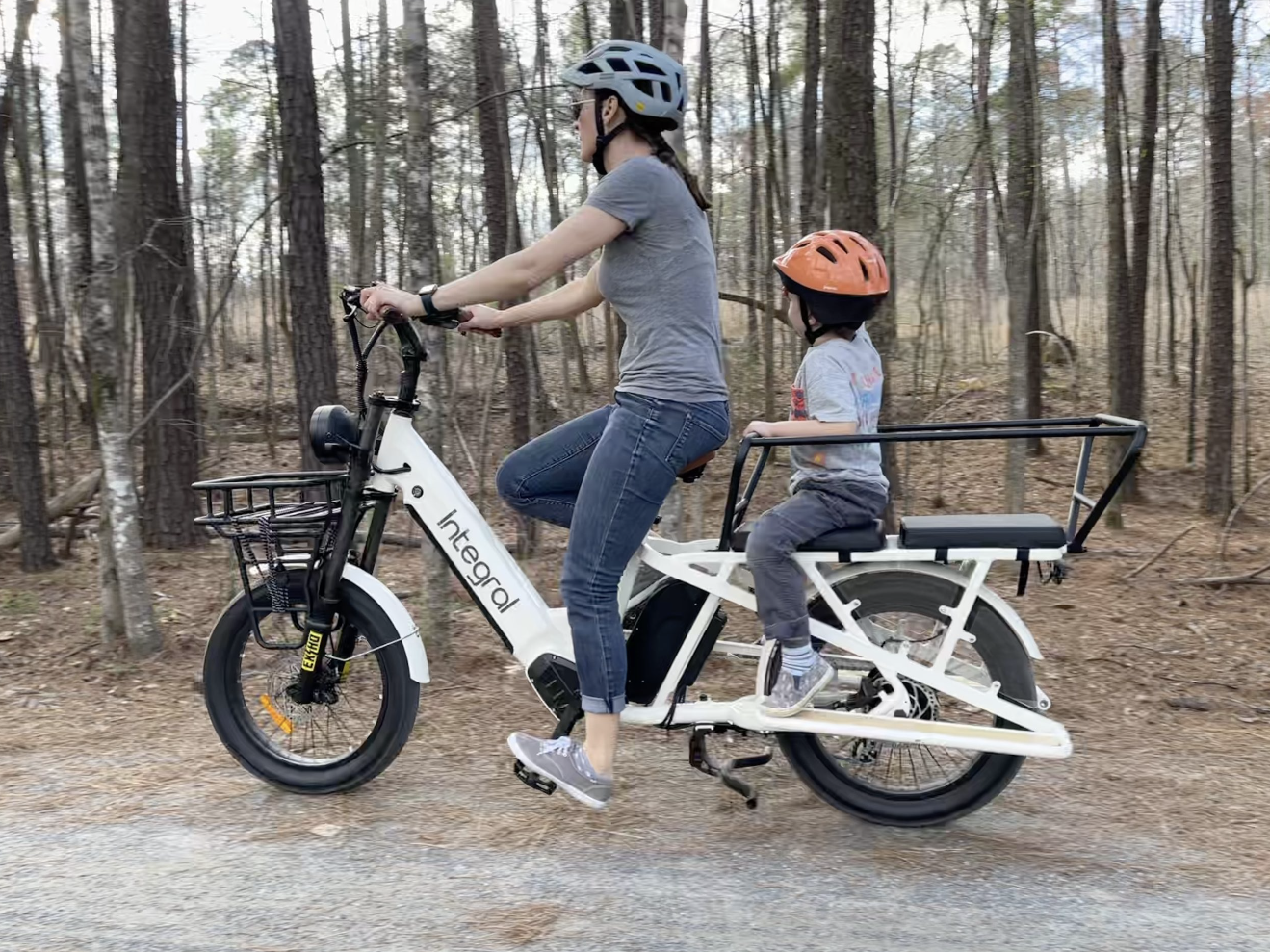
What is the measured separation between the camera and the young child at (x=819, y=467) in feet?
10.4

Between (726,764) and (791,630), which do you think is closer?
(791,630)

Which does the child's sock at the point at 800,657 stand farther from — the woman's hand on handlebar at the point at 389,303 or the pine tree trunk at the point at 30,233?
the pine tree trunk at the point at 30,233

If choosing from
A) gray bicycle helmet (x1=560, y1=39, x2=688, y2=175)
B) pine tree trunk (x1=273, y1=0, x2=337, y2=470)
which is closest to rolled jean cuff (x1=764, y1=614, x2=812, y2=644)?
gray bicycle helmet (x1=560, y1=39, x2=688, y2=175)

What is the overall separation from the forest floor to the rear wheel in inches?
4.1

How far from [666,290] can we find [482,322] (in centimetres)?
61

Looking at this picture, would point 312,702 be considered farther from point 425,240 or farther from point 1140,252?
point 1140,252

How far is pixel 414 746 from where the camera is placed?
13.2 ft

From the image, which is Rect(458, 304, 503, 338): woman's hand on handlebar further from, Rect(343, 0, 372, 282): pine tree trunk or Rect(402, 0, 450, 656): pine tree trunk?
Rect(343, 0, 372, 282): pine tree trunk

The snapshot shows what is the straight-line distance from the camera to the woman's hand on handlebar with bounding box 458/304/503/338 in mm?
3243

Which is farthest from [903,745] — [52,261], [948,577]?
[52,261]

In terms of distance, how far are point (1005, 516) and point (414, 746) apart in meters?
2.39

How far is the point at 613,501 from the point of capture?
10.2 feet

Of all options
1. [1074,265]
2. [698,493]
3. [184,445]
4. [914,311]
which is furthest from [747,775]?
[1074,265]

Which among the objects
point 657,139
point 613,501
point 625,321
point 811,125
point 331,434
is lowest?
point 613,501
